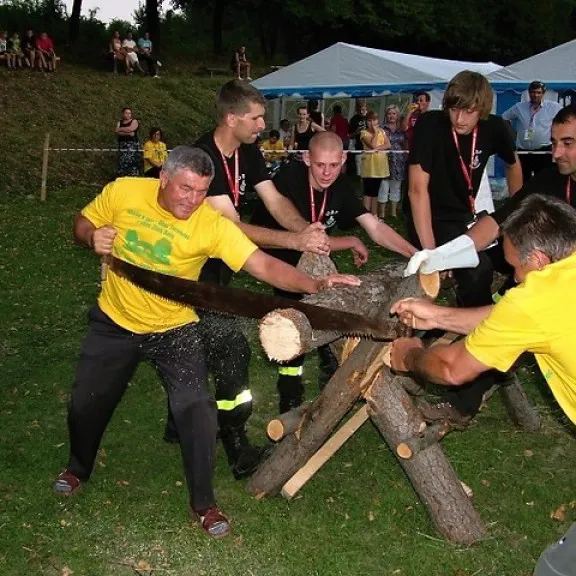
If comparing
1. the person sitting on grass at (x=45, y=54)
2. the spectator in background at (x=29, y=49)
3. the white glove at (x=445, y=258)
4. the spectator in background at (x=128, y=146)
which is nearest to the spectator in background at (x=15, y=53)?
the spectator in background at (x=29, y=49)

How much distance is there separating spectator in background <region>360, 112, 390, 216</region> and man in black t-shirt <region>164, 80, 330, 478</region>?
363 inches

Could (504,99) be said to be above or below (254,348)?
above

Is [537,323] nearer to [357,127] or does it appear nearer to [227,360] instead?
[227,360]

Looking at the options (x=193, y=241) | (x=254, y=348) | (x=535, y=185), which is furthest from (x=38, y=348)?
(x=535, y=185)

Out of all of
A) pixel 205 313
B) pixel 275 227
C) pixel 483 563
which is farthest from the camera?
pixel 275 227

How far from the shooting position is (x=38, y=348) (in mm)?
7918

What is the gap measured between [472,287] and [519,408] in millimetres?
1310

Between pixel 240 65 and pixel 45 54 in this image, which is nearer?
pixel 45 54

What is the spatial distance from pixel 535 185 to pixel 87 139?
18.5m

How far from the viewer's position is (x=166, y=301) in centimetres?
477

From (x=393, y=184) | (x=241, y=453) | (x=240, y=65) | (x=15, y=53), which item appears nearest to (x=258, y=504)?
(x=241, y=453)

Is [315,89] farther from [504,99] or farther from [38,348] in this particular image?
[38,348]

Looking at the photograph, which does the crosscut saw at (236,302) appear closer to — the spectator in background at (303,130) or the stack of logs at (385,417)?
the stack of logs at (385,417)

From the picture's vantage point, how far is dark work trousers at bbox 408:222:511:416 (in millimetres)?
5148
